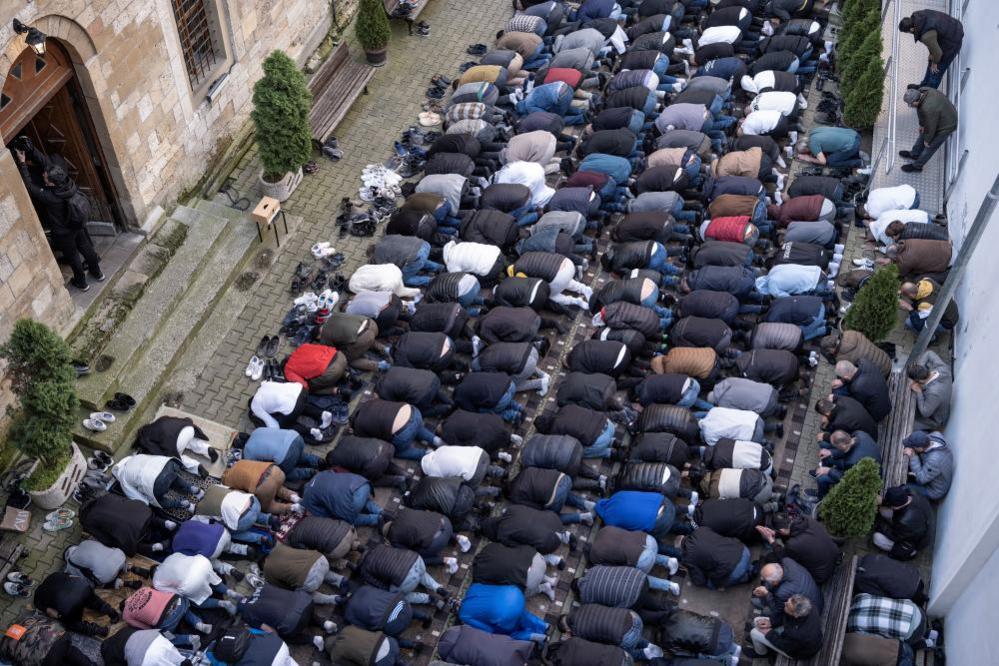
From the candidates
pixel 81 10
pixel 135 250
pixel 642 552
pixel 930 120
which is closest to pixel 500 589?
Result: pixel 642 552

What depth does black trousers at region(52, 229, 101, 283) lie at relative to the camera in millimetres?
15164

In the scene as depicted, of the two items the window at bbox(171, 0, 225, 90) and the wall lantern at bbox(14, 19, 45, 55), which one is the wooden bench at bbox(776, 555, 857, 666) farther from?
the window at bbox(171, 0, 225, 90)

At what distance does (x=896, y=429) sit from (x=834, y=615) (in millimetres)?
3234

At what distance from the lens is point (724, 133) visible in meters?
19.5

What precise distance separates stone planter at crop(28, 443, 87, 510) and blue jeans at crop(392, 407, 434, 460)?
4.15 m

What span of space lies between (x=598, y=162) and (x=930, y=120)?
218 inches

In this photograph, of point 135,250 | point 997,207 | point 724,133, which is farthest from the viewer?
point 724,133

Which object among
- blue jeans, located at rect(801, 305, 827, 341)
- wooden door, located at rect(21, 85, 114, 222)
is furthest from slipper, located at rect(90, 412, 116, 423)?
blue jeans, located at rect(801, 305, 827, 341)

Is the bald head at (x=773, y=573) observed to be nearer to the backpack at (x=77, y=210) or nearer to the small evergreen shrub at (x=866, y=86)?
the small evergreen shrub at (x=866, y=86)

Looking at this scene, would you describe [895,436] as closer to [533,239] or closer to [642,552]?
[642,552]

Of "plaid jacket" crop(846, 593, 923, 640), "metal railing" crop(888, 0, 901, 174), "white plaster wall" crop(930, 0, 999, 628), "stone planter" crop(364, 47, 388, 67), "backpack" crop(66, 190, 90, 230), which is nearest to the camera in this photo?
"white plaster wall" crop(930, 0, 999, 628)

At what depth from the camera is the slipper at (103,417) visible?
15008mm

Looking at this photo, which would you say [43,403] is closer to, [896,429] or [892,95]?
[896,429]

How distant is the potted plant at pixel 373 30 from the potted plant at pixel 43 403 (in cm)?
931
